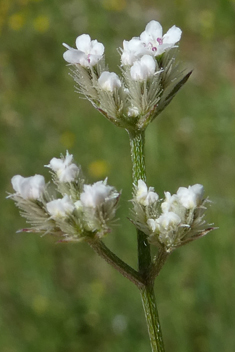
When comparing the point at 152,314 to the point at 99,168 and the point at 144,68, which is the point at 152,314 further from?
the point at 99,168

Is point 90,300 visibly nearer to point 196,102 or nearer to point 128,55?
point 196,102

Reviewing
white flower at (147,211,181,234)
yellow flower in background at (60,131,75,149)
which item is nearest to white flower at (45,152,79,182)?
white flower at (147,211,181,234)

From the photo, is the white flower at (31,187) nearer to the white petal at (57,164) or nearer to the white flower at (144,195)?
the white petal at (57,164)

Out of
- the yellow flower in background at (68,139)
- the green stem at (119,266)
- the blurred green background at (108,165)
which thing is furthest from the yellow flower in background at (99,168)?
the green stem at (119,266)

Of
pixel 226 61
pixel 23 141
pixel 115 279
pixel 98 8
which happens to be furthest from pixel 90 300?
pixel 98 8

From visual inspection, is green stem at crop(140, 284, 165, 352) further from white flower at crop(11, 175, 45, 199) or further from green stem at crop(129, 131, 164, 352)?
white flower at crop(11, 175, 45, 199)
